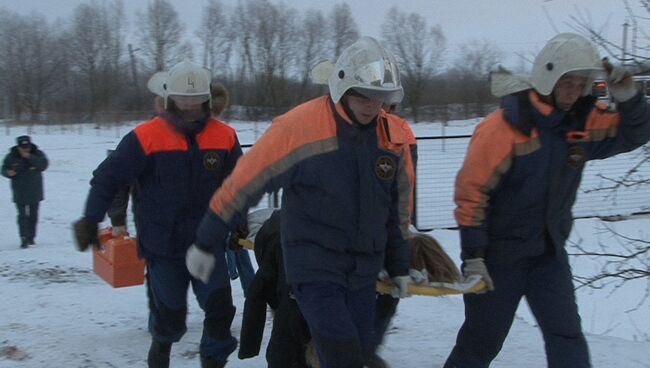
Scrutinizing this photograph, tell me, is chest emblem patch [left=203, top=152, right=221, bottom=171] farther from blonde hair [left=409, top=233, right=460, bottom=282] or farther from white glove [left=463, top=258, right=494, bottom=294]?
white glove [left=463, top=258, right=494, bottom=294]

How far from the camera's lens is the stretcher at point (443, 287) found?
343 centimetres

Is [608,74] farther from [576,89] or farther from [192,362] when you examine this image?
[192,362]

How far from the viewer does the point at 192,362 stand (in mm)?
4789

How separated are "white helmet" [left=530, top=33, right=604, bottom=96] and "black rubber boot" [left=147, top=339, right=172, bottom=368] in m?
2.50

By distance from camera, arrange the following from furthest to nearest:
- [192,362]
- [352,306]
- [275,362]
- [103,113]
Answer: [103,113] → [192,362] → [275,362] → [352,306]

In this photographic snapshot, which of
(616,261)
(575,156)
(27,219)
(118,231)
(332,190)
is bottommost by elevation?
(27,219)

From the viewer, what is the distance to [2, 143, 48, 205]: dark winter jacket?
9.96 metres

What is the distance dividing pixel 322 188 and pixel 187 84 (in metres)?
1.36

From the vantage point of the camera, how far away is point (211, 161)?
4070 mm

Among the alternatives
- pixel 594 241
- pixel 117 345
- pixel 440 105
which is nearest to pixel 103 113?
pixel 440 105

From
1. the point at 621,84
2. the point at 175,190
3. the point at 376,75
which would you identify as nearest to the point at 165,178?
the point at 175,190

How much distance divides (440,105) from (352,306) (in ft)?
144

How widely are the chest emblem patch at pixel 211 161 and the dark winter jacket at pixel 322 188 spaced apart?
90 cm

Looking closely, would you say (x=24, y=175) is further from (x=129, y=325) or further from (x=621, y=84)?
(x=621, y=84)
